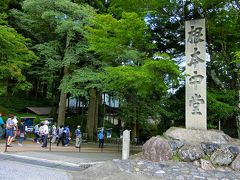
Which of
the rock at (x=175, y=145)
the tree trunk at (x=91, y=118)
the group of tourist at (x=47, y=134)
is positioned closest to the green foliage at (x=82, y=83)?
the group of tourist at (x=47, y=134)

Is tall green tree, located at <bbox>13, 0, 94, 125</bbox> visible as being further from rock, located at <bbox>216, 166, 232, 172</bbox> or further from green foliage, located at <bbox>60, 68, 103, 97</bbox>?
rock, located at <bbox>216, 166, 232, 172</bbox>

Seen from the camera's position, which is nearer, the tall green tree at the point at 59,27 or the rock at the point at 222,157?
the rock at the point at 222,157

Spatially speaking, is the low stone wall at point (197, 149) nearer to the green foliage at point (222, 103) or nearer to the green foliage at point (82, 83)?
the green foliage at point (222, 103)

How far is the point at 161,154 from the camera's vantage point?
41.8 ft

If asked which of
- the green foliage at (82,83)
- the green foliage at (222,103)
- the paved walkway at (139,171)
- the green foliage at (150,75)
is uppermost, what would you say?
the green foliage at (82,83)

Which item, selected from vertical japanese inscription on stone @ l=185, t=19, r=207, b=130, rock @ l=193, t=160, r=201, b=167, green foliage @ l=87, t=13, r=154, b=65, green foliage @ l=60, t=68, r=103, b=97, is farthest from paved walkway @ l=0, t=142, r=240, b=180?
green foliage @ l=60, t=68, r=103, b=97

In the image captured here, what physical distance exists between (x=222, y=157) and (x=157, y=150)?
249 cm

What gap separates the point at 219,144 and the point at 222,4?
7.20 m

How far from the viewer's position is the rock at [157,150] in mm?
12664

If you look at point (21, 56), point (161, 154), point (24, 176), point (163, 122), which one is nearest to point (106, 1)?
point (21, 56)

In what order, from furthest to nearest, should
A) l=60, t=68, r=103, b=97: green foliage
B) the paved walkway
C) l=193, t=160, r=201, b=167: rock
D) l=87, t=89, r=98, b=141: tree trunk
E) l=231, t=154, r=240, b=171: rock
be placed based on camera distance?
l=87, t=89, r=98, b=141: tree trunk
l=60, t=68, r=103, b=97: green foliage
l=193, t=160, r=201, b=167: rock
l=231, t=154, r=240, b=171: rock
the paved walkway

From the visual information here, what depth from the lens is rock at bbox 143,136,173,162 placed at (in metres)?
12.7

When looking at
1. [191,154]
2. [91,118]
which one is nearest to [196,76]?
[191,154]

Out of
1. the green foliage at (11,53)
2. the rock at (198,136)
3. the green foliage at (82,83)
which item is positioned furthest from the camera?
the green foliage at (82,83)
